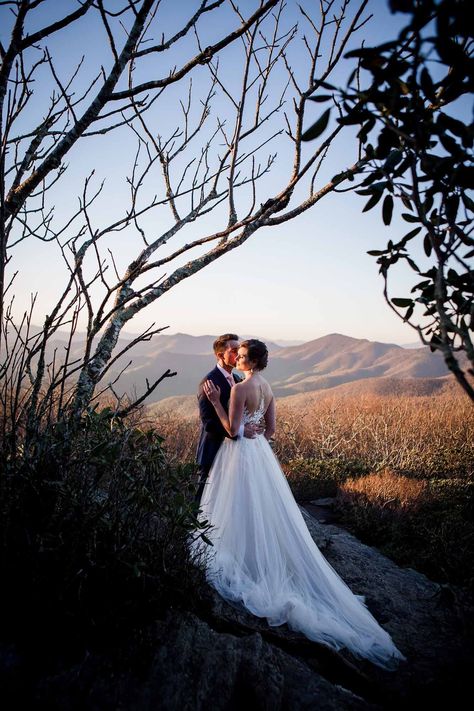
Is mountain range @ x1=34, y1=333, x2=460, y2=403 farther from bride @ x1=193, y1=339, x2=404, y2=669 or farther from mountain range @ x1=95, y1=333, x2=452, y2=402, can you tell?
bride @ x1=193, y1=339, x2=404, y2=669

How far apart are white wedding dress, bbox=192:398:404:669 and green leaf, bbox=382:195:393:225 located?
92.8 inches

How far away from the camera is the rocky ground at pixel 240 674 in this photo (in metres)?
1.63

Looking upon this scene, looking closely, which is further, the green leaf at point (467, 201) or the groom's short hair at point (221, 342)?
the groom's short hair at point (221, 342)

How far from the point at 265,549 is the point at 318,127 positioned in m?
3.52

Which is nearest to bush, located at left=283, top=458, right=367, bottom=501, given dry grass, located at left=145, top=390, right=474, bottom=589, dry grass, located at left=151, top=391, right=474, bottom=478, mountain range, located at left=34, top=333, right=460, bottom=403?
dry grass, located at left=145, top=390, right=474, bottom=589

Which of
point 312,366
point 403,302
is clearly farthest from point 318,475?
point 312,366

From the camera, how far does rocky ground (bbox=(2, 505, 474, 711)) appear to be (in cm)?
163

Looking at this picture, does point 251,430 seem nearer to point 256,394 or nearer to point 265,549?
point 256,394

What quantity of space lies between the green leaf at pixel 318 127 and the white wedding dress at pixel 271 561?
8.35 ft

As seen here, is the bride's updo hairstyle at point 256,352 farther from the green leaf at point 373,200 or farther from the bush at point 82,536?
the green leaf at point 373,200

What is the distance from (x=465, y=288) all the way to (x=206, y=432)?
3.48m

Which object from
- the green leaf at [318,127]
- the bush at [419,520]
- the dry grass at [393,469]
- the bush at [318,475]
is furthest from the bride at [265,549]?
the bush at [318,475]

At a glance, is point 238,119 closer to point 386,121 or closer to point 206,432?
point 386,121

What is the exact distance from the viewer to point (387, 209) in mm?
1771
